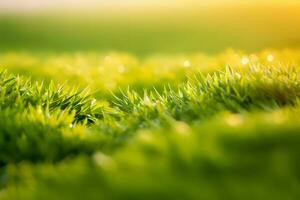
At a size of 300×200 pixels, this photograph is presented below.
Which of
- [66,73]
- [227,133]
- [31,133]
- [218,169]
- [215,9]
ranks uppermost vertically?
[215,9]

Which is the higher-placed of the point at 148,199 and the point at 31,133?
the point at 31,133

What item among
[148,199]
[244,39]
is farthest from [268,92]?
[244,39]

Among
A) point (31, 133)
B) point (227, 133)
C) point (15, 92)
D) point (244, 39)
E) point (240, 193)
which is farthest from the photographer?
point (244, 39)

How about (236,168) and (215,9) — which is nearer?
(236,168)

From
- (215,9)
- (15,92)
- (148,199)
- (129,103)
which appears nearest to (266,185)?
(148,199)

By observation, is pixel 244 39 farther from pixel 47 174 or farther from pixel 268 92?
pixel 47 174

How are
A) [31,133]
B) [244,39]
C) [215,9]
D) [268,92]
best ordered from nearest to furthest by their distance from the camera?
[31,133]
[268,92]
[244,39]
[215,9]
